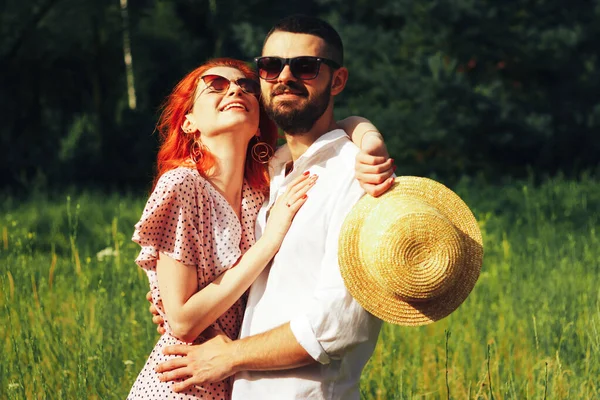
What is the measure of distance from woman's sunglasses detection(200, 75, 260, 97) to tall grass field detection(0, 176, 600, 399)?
105 centimetres

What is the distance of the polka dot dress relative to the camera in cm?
288

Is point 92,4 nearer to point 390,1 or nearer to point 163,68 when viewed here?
point 163,68

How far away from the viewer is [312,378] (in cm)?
272

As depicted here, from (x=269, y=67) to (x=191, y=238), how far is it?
1.94 ft

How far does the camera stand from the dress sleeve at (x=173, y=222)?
288cm

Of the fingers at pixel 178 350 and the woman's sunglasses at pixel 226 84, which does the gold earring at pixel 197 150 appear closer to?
the woman's sunglasses at pixel 226 84

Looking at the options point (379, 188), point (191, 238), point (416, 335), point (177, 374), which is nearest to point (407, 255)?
point (379, 188)

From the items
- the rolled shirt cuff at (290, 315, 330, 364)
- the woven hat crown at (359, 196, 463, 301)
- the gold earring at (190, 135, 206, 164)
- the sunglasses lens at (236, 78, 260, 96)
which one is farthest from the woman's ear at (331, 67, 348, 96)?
the rolled shirt cuff at (290, 315, 330, 364)

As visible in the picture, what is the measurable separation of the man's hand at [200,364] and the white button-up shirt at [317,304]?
0.23ft

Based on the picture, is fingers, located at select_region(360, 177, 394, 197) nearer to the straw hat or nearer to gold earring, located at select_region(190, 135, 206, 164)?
the straw hat

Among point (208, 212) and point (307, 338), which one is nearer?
point (307, 338)

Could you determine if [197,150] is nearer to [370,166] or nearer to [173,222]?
[173,222]

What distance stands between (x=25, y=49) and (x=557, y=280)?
16827 millimetres

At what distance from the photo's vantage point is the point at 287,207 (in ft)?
9.25
